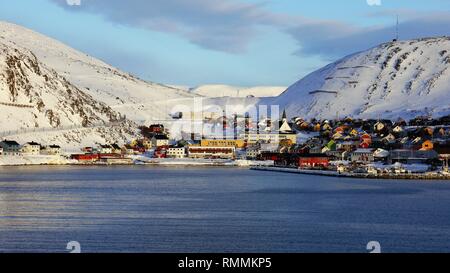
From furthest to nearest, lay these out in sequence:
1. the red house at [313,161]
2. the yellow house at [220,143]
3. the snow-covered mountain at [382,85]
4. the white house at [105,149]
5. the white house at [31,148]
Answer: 1. the snow-covered mountain at [382,85]
2. the yellow house at [220,143]
3. the white house at [105,149]
4. the white house at [31,148]
5. the red house at [313,161]

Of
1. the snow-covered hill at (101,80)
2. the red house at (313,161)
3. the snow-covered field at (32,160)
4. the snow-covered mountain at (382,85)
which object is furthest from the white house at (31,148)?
the snow-covered mountain at (382,85)

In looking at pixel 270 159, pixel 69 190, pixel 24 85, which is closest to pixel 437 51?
pixel 270 159

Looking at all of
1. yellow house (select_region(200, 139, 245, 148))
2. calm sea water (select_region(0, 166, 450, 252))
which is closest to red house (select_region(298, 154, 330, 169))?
yellow house (select_region(200, 139, 245, 148))

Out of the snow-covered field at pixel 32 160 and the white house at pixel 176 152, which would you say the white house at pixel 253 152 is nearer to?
the white house at pixel 176 152

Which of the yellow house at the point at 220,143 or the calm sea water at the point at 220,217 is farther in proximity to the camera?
the yellow house at the point at 220,143

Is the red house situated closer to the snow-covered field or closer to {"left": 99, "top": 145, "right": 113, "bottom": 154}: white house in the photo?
{"left": 99, "top": 145, "right": 113, "bottom": 154}: white house
